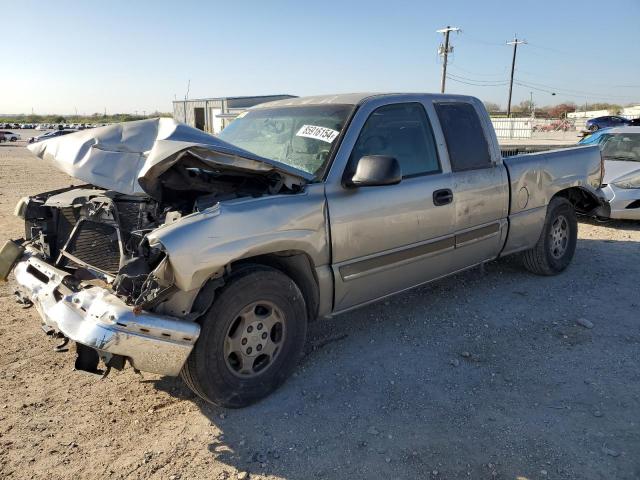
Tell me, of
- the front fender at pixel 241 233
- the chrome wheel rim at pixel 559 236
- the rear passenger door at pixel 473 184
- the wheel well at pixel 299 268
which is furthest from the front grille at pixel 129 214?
the chrome wheel rim at pixel 559 236

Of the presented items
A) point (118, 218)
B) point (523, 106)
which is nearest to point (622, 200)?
point (118, 218)

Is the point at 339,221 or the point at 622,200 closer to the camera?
the point at 339,221

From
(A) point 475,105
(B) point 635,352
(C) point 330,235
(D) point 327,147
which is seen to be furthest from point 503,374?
(A) point 475,105

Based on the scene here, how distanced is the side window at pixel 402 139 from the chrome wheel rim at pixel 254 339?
1.23 metres

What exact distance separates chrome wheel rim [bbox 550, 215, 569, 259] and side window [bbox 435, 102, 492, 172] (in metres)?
1.59

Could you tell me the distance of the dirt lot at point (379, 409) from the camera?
269 centimetres

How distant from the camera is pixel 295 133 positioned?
396 cm

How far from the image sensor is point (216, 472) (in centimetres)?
264

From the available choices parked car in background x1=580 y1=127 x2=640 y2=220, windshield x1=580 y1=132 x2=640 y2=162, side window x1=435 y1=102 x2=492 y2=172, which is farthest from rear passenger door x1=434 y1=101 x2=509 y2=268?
windshield x1=580 y1=132 x2=640 y2=162

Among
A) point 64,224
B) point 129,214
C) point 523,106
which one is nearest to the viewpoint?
point 129,214

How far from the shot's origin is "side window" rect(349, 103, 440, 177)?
148 inches

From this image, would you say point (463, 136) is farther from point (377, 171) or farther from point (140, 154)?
point (140, 154)

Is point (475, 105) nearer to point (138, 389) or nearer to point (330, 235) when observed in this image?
point (330, 235)

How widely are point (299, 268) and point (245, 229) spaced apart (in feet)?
1.95
